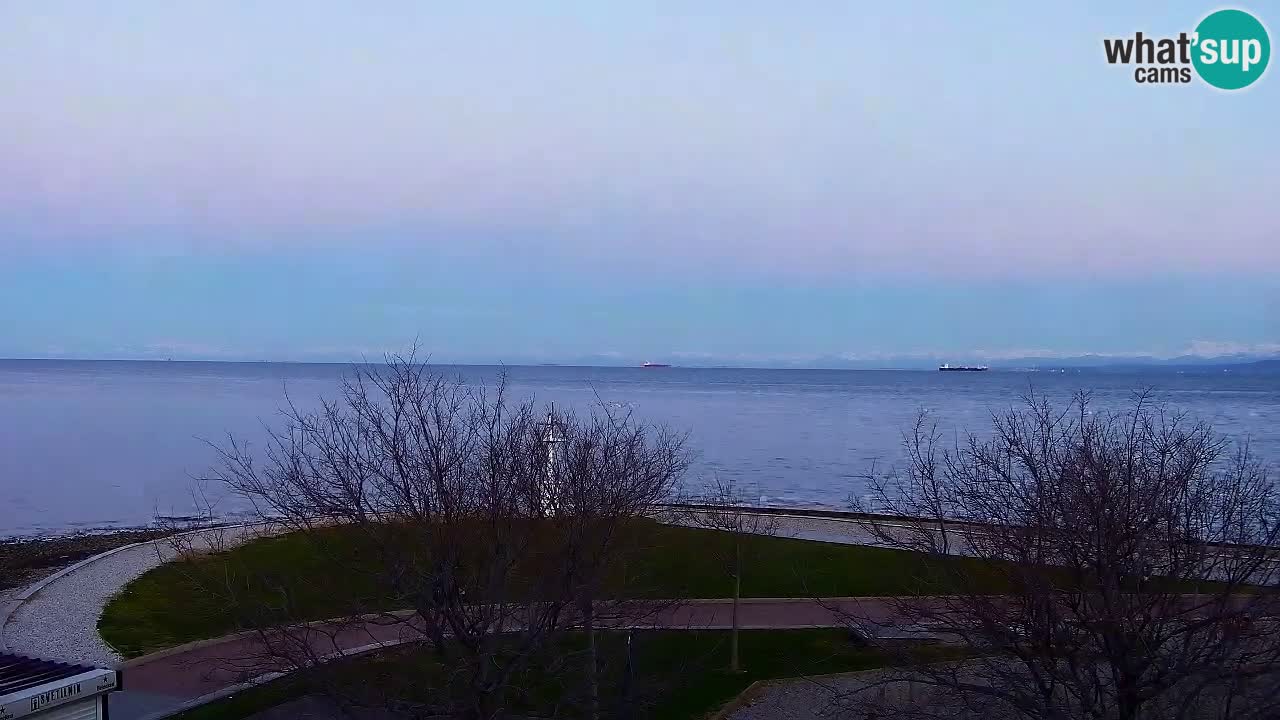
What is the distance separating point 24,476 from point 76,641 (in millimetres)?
40594

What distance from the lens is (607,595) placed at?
13336 mm

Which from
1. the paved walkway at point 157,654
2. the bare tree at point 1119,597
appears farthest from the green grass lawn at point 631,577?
→ the bare tree at point 1119,597

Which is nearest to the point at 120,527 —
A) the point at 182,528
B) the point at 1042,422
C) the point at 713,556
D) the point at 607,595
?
the point at 182,528

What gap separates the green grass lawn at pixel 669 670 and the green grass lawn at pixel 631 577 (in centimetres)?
110

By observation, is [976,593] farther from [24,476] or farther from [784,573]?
[24,476]

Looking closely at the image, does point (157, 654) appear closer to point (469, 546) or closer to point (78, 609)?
point (78, 609)

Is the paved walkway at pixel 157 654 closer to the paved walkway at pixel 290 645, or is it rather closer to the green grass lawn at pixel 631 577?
the paved walkway at pixel 290 645

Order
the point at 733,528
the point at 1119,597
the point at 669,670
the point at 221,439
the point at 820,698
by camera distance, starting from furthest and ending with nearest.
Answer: the point at 221,439, the point at 733,528, the point at 669,670, the point at 820,698, the point at 1119,597

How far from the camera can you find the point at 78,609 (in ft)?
70.9

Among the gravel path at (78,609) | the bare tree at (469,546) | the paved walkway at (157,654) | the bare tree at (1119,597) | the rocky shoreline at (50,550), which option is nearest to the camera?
the bare tree at (1119,597)

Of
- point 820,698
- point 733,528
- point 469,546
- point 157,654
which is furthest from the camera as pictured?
point 733,528

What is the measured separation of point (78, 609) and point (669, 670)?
13240 mm

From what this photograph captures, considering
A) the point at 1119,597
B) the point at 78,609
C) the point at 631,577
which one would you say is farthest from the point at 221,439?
the point at 1119,597

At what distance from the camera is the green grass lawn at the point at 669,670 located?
43.7 feet
